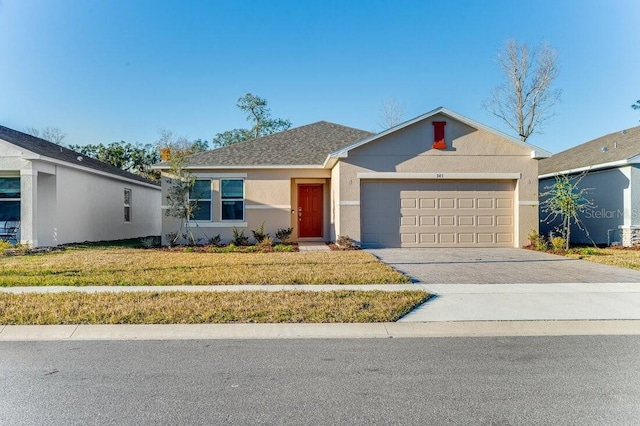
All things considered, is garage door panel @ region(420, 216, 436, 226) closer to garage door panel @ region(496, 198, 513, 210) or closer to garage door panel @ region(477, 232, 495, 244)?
garage door panel @ region(477, 232, 495, 244)

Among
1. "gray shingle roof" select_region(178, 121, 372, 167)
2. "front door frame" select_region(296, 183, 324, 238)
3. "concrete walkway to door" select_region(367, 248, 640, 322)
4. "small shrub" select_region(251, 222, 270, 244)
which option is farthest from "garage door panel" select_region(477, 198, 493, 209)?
"small shrub" select_region(251, 222, 270, 244)

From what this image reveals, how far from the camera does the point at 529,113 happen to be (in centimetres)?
3247

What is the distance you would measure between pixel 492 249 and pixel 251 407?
13959 millimetres

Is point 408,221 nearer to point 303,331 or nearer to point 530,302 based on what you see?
point 530,302

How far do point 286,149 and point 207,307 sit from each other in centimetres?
1348

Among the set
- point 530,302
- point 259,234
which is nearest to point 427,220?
point 259,234

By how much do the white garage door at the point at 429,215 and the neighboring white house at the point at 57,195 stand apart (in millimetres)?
11410

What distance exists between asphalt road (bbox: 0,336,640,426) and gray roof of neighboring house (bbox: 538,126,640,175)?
14433 millimetres

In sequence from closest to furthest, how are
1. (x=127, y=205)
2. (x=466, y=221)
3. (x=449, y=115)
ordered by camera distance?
(x=449, y=115), (x=466, y=221), (x=127, y=205)

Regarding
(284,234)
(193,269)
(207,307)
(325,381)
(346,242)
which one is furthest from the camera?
(284,234)

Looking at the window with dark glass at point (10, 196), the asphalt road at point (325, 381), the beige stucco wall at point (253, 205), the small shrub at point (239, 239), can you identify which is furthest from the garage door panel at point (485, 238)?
the window with dark glass at point (10, 196)

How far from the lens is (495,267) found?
40.0ft

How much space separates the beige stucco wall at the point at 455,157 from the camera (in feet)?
55.8

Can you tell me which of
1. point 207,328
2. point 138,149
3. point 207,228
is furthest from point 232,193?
point 138,149
